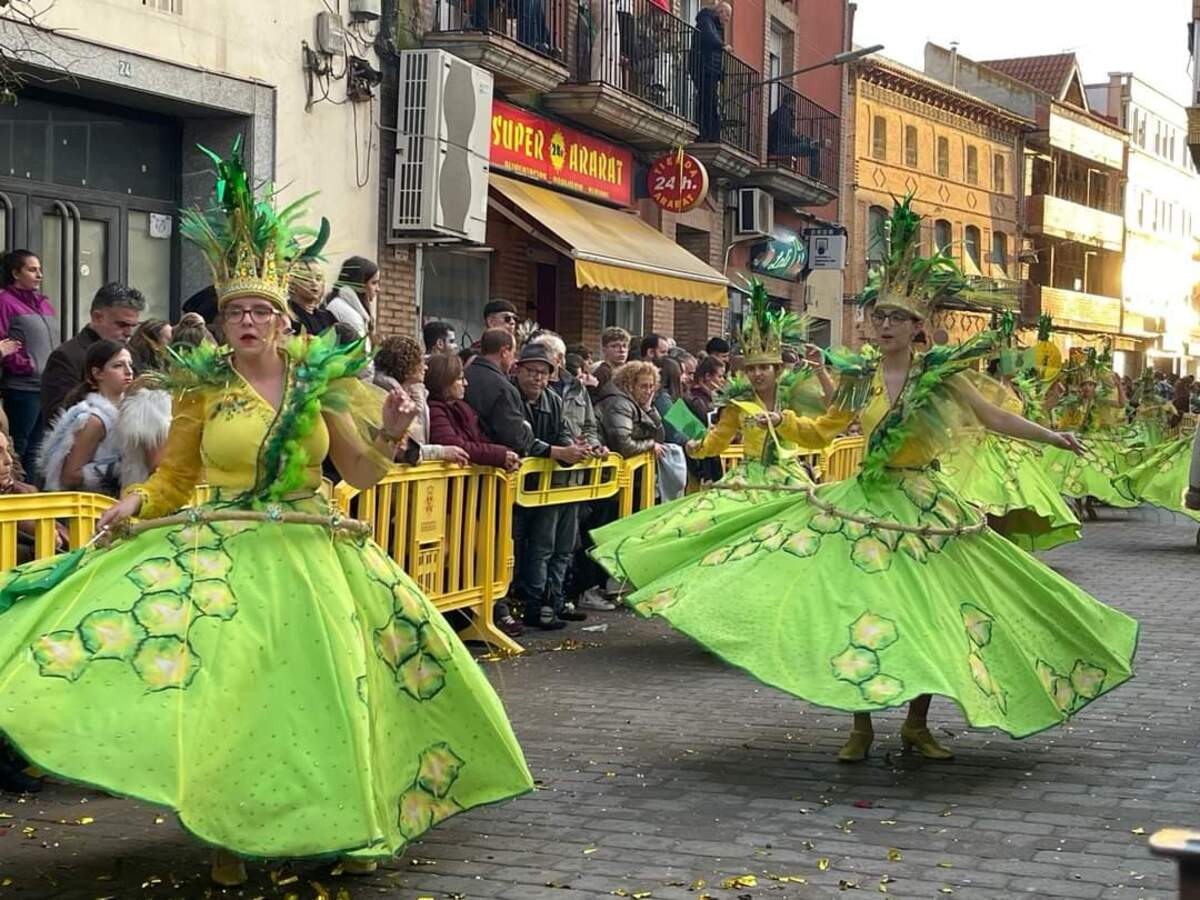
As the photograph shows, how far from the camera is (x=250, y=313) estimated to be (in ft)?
18.5

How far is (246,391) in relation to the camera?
561 centimetres

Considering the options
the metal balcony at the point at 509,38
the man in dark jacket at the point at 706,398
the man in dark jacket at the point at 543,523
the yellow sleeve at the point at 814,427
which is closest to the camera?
the yellow sleeve at the point at 814,427

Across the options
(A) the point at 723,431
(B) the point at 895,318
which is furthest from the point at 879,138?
(B) the point at 895,318

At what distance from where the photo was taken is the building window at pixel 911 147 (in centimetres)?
4456

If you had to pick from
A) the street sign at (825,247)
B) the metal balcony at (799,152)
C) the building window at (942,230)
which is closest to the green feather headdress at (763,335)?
the metal balcony at (799,152)

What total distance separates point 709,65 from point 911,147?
841 inches

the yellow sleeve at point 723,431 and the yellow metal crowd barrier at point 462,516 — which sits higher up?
the yellow sleeve at point 723,431

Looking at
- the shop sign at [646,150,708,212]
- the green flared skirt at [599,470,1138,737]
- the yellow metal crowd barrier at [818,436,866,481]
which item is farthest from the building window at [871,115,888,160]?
the green flared skirt at [599,470,1138,737]

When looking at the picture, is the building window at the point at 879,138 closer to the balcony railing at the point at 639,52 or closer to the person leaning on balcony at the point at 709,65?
the person leaning on balcony at the point at 709,65

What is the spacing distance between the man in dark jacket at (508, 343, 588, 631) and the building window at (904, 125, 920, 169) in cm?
3453

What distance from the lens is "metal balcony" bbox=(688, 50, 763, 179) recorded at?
2475 cm

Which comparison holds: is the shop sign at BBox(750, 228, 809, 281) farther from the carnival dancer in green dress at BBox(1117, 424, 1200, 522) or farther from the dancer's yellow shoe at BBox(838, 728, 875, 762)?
the dancer's yellow shoe at BBox(838, 728, 875, 762)

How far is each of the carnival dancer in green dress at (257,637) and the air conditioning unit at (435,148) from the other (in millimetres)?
10783

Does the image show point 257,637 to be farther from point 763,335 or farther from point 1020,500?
point 1020,500
